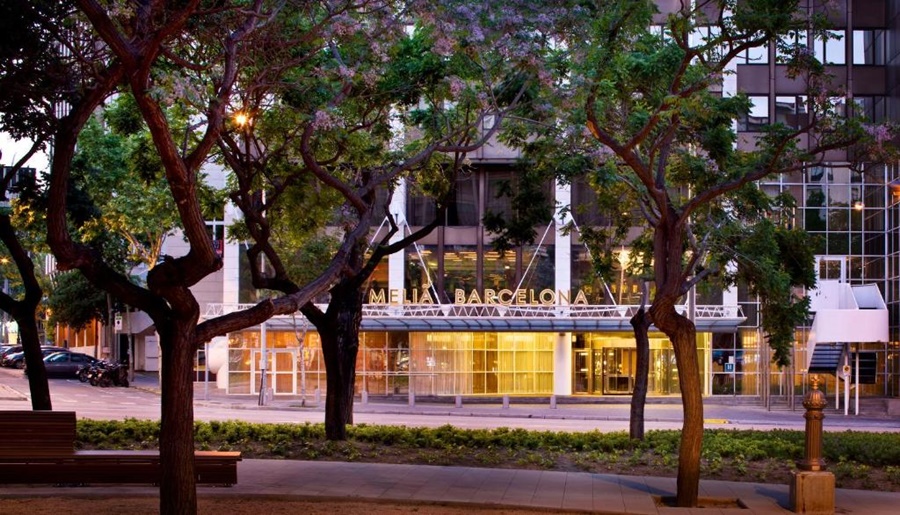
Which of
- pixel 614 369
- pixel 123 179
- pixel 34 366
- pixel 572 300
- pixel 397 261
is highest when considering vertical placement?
pixel 123 179

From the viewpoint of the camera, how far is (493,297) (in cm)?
4678

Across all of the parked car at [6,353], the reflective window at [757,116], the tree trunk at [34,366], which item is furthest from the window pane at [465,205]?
the parked car at [6,353]

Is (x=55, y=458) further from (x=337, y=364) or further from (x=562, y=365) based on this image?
(x=562, y=365)

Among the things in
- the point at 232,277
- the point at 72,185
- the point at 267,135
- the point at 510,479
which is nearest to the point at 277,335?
the point at 232,277

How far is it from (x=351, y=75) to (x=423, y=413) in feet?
80.0

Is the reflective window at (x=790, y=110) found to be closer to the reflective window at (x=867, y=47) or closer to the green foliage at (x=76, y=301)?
the reflective window at (x=867, y=47)

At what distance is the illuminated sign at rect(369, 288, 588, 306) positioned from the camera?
155 feet

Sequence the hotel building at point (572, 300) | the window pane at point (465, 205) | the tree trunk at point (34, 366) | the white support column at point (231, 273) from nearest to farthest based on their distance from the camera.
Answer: the tree trunk at point (34, 366), the hotel building at point (572, 300), the window pane at point (465, 205), the white support column at point (231, 273)

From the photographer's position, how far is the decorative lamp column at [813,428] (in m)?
14.9

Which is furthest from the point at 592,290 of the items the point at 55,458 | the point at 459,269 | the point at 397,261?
the point at 55,458

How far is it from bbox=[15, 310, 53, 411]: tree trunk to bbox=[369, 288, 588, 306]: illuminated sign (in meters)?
27.4

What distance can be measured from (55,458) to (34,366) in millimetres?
5117

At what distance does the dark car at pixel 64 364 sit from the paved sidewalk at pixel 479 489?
44.6 m

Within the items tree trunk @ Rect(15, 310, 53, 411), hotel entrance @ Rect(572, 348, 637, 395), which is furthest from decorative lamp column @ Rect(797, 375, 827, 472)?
hotel entrance @ Rect(572, 348, 637, 395)
